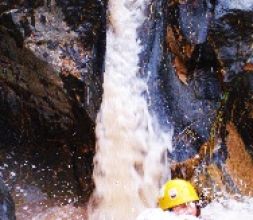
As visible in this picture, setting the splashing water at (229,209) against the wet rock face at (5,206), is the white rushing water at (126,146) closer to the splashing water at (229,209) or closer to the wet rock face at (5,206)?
the splashing water at (229,209)

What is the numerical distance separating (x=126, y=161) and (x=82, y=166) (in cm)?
82

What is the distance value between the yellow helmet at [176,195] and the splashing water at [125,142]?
1.49 m

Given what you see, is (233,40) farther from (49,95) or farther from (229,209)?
(49,95)

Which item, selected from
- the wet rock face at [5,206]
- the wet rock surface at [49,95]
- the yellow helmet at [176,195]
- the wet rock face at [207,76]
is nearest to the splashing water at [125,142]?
the wet rock surface at [49,95]

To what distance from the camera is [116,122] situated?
17.5ft

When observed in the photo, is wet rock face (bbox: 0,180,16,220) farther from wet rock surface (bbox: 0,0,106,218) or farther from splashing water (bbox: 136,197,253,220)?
splashing water (bbox: 136,197,253,220)

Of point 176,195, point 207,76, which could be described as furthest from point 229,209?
point 176,195

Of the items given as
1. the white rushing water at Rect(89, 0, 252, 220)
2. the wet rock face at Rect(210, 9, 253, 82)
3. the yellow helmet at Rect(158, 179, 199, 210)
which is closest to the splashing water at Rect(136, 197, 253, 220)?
the white rushing water at Rect(89, 0, 252, 220)

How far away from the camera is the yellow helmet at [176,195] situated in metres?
3.49

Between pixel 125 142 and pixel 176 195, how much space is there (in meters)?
1.84

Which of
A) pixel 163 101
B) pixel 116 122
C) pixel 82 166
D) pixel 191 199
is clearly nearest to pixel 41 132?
pixel 82 166

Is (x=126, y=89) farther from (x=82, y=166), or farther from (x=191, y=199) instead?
(x=191, y=199)

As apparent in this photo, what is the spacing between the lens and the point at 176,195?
351cm

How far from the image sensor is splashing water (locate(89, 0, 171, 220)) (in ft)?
17.0
